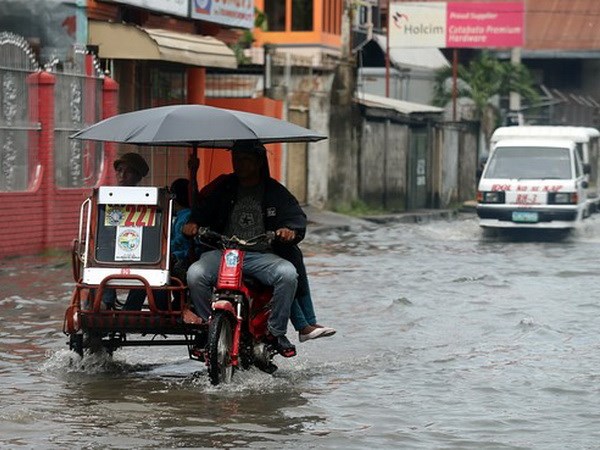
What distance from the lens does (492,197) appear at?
1100 inches

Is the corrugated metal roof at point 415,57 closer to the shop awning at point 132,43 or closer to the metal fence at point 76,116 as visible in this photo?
the shop awning at point 132,43

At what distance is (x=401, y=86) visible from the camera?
50.7 metres

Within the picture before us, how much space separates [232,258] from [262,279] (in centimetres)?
36

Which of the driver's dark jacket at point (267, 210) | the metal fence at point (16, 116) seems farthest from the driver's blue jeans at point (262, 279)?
the metal fence at point (16, 116)

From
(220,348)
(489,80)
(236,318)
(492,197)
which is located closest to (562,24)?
(489,80)

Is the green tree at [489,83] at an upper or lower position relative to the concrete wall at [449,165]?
upper

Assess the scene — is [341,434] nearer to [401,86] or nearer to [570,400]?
[570,400]

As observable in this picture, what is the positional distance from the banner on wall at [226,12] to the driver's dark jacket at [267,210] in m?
18.2

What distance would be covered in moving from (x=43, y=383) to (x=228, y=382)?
51.4 inches

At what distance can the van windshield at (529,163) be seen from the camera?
28.3m

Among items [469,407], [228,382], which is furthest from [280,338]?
[469,407]

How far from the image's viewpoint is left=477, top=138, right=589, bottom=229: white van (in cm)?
2744

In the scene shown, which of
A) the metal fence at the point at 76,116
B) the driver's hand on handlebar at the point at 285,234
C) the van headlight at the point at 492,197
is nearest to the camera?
the driver's hand on handlebar at the point at 285,234

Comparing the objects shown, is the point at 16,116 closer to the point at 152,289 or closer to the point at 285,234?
the point at 152,289
